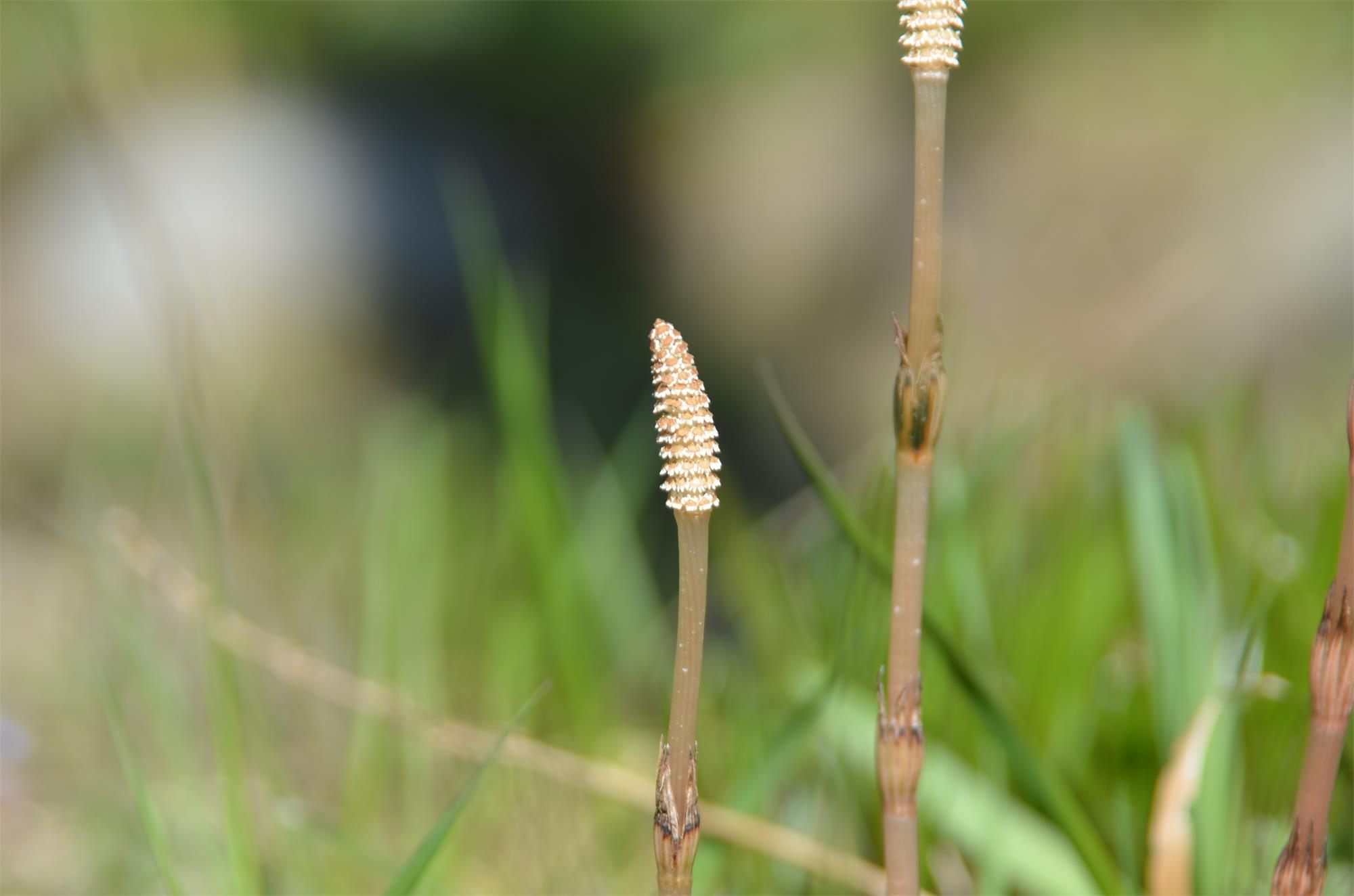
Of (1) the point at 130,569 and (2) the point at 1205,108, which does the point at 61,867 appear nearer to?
(1) the point at 130,569

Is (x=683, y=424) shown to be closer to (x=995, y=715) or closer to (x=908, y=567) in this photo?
(x=908, y=567)

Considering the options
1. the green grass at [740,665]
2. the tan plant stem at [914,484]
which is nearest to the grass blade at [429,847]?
the green grass at [740,665]

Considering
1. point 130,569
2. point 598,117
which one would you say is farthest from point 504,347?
point 598,117

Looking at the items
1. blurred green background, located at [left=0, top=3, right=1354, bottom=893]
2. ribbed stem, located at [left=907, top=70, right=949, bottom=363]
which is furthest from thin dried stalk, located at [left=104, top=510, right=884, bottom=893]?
ribbed stem, located at [left=907, top=70, right=949, bottom=363]

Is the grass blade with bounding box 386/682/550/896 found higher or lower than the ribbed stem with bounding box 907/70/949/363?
lower

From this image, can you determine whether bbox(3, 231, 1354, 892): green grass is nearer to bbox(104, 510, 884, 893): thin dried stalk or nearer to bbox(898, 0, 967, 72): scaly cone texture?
bbox(104, 510, 884, 893): thin dried stalk
